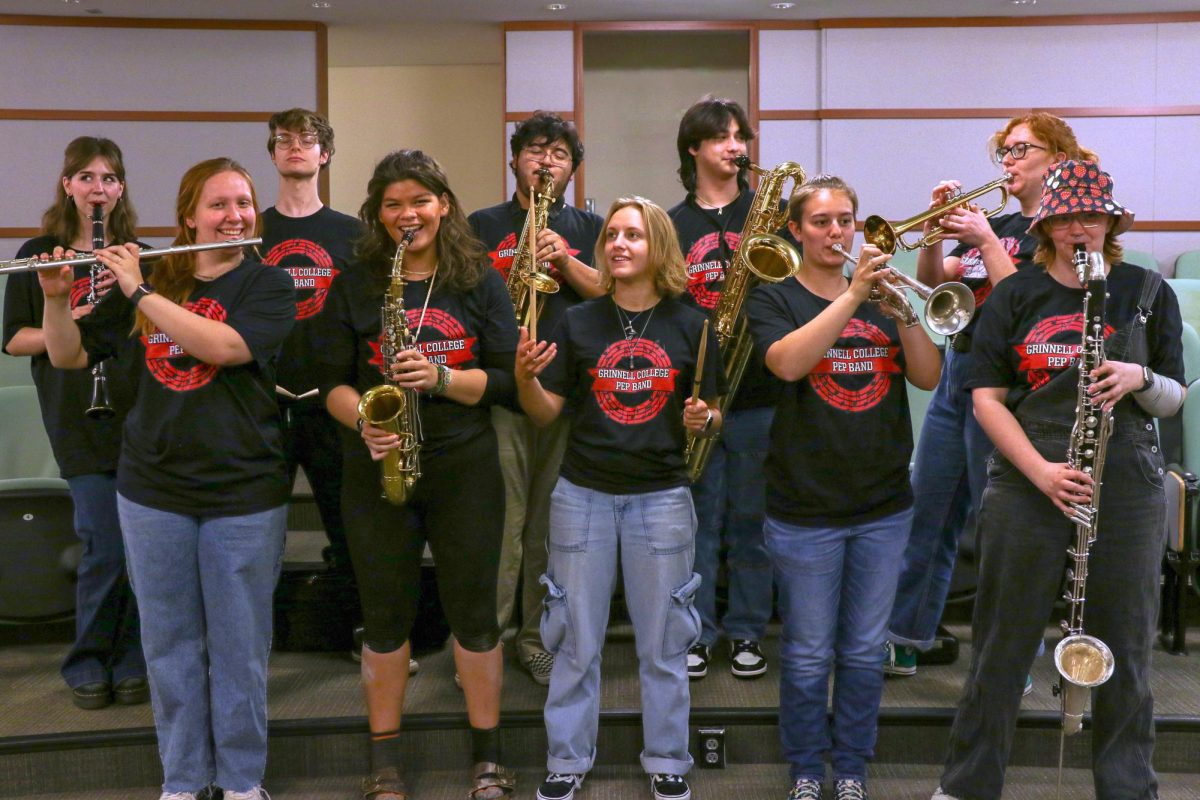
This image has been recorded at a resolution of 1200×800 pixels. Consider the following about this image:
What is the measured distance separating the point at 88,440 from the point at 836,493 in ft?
7.01

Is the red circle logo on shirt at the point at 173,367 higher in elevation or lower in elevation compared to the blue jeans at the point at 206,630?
higher

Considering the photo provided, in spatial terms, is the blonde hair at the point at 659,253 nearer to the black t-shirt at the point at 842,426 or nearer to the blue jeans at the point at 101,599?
the black t-shirt at the point at 842,426

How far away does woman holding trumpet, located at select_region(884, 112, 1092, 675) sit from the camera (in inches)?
114

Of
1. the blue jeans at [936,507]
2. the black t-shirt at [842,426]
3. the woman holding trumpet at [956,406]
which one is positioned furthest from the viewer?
the blue jeans at [936,507]

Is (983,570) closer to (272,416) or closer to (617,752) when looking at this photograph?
(617,752)

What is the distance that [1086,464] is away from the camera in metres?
2.37

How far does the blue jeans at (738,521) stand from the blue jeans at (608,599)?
0.52 meters

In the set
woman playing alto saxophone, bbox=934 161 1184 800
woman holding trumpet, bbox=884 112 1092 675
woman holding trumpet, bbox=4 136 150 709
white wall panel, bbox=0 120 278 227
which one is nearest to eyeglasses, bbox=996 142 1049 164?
woman holding trumpet, bbox=884 112 1092 675

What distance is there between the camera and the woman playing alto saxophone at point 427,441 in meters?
2.69

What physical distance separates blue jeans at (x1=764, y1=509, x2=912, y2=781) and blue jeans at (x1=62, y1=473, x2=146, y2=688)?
6.23ft

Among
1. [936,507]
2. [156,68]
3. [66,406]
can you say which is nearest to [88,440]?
[66,406]

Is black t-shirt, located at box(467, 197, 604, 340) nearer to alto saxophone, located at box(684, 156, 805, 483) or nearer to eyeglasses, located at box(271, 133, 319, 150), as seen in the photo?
alto saxophone, located at box(684, 156, 805, 483)

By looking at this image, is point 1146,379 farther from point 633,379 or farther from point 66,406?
point 66,406

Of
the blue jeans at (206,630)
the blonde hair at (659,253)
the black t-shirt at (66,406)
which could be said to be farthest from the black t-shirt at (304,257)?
the blonde hair at (659,253)
